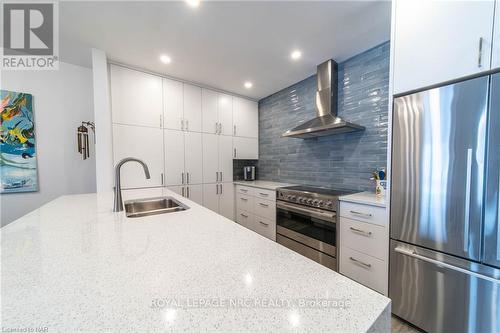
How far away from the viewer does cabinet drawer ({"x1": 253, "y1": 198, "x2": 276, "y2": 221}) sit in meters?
2.47

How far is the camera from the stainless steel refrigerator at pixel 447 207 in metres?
1.01

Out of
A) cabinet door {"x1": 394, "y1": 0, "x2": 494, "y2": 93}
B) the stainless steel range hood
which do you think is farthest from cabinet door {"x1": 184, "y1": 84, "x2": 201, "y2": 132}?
cabinet door {"x1": 394, "y1": 0, "x2": 494, "y2": 93}

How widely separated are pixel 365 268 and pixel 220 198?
220cm

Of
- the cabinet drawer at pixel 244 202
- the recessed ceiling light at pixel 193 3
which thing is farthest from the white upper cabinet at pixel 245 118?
the recessed ceiling light at pixel 193 3

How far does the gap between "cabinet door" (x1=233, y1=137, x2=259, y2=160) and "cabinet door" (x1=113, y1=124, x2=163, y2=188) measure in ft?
4.19

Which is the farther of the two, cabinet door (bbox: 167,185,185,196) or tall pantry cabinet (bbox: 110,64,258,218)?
cabinet door (bbox: 167,185,185,196)

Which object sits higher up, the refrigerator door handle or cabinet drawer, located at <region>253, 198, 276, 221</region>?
the refrigerator door handle

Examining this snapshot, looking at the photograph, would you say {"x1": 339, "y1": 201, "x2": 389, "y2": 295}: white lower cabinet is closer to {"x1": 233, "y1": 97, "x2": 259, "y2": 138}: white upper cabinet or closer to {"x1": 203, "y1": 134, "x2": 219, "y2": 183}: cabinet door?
{"x1": 203, "y1": 134, "x2": 219, "y2": 183}: cabinet door

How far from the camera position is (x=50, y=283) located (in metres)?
0.50

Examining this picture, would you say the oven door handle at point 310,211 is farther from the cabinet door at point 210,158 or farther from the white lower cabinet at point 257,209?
the cabinet door at point 210,158

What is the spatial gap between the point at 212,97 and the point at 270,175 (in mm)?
1726

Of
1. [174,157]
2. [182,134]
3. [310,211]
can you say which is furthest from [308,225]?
[182,134]

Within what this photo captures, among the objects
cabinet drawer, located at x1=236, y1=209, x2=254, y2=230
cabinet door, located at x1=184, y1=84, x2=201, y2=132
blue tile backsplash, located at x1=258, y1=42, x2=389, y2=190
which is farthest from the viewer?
cabinet drawer, located at x1=236, y1=209, x2=254, y2=230

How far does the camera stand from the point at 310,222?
2010mm
